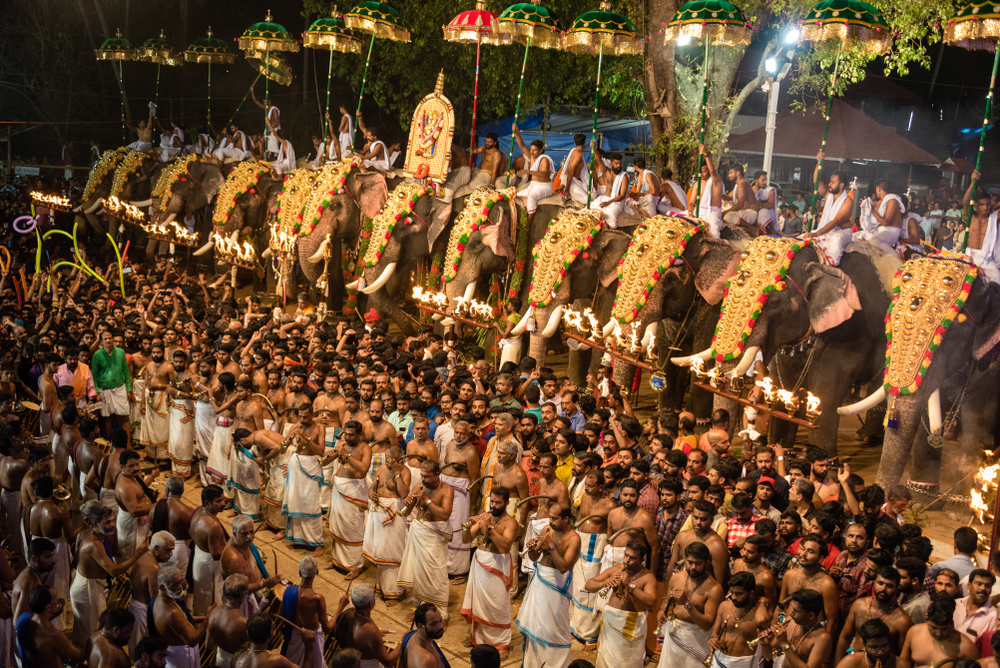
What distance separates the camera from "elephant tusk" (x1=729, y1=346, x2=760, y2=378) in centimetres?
979

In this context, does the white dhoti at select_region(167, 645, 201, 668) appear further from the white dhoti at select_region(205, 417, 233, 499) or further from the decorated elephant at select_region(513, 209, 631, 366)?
the decorated elephant at select_region(513, 209, 631, 366)

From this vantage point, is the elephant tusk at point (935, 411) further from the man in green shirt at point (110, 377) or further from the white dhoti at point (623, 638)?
the man in green shirt at point (110, 377)

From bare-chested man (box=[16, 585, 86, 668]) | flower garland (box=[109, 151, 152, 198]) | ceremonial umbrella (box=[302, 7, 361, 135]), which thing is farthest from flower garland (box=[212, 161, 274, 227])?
bare-chested man (box=[16, 585, 86, 668])

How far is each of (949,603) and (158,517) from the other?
213 inches

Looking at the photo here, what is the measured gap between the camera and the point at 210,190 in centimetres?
1955

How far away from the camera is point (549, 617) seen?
6641 millimetres

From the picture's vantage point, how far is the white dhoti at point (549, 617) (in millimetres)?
6641

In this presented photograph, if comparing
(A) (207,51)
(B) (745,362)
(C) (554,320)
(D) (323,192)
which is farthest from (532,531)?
(A) (207,51)

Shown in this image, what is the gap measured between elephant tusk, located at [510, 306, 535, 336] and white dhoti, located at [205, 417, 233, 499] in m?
4.14

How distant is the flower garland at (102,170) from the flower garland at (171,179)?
285 cm

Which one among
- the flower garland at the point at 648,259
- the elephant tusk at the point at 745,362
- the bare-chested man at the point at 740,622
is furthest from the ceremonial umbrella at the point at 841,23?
the bare-chested man at the point at 740,622

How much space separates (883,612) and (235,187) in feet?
48.2

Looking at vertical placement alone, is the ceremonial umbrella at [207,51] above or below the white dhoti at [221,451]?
above

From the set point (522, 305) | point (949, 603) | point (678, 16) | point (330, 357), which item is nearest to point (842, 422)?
point (522, 305)
